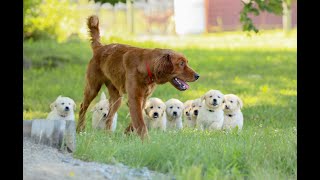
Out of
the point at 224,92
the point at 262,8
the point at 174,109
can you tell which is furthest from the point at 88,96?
the point at 224,92

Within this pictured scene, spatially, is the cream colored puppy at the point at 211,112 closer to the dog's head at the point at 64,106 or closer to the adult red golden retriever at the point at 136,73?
the adult red golden retriever at the point at 136,73

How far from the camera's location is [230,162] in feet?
19.4

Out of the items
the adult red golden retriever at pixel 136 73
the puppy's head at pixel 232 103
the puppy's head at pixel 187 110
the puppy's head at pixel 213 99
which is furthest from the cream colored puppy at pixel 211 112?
the adult red golden retriever at pixel 136 73

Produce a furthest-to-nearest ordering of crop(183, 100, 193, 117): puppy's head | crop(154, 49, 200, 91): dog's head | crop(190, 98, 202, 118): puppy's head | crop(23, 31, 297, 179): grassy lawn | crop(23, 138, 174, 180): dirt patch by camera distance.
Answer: crop(183, 100, 193, 117): puppy's head < crop(190, 98, 202, 118): puppy's head < crop(154, 49, 200, 91): dog's head < crop(23, 31, 297, 179): grassy lawn < crop(23, 138, 174, 180): dirt patch

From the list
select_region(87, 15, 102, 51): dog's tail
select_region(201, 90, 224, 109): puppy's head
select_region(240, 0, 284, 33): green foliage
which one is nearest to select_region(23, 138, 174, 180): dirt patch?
select_region(87, 15, 102, 51): dog's tail

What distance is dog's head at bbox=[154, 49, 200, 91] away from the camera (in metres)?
7.16

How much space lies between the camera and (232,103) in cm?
925

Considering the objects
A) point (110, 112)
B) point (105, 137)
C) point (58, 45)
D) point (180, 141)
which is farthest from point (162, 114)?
point (58, 45)

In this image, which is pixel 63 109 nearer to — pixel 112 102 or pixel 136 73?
pixel 112 102

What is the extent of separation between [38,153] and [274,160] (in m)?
1.85

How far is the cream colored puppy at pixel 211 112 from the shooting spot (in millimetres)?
8953

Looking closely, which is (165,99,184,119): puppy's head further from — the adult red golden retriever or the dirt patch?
the dirt patch

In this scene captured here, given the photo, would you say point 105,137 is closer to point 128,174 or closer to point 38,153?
point 38,153

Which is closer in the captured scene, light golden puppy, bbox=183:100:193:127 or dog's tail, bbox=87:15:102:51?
dog's tail, bbox=87:15:102:51
